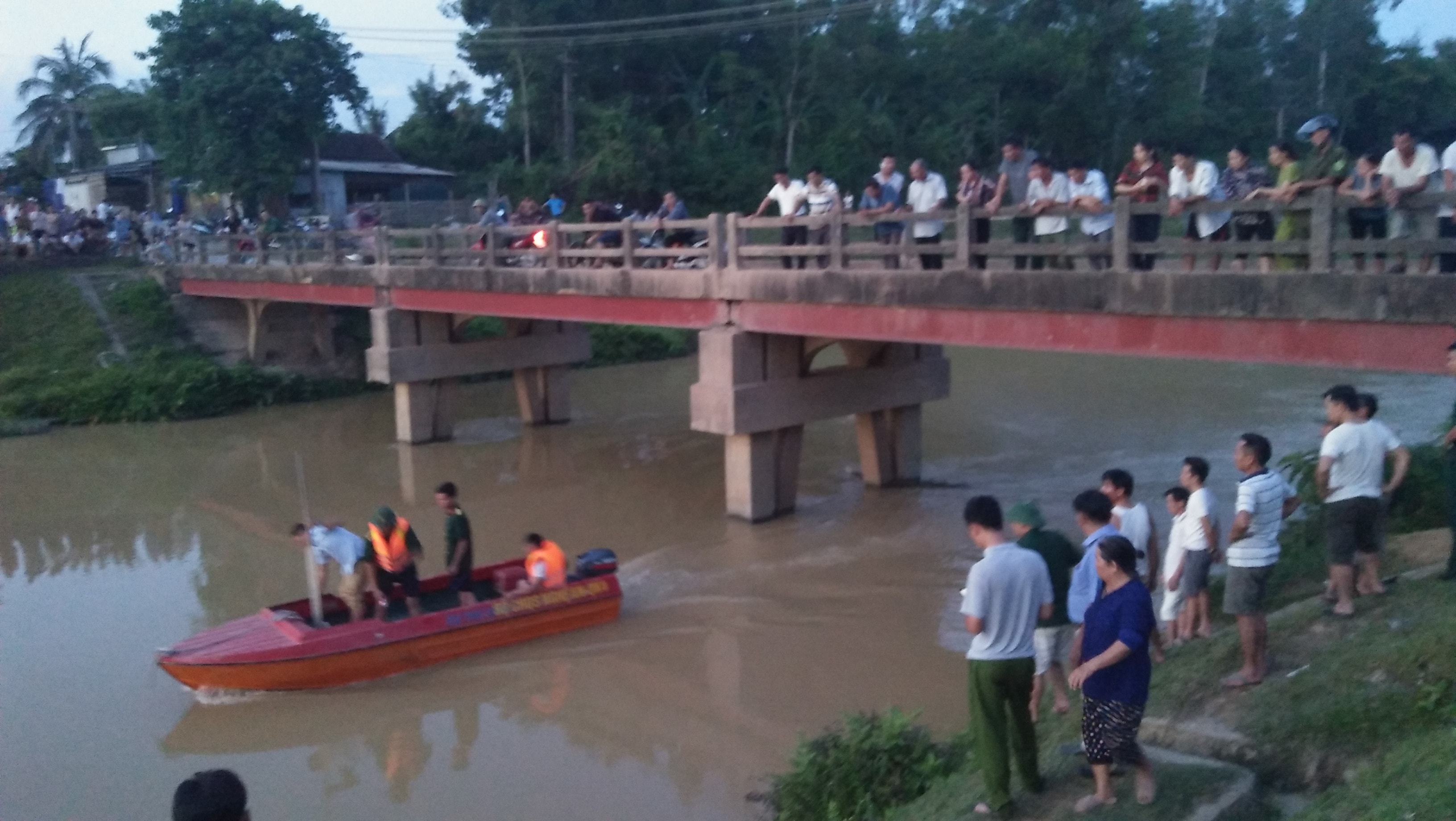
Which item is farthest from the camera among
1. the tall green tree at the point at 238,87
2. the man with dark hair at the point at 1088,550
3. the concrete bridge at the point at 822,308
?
the tall green tree at the point at 238,87

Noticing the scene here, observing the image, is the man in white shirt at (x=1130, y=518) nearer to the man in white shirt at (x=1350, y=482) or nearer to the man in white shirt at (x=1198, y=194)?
the man in white shirt at (x=1350, y=482)

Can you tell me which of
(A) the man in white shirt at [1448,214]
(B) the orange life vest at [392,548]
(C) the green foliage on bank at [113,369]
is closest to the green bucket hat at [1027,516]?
(A) the man in white shirt at [1448,214]

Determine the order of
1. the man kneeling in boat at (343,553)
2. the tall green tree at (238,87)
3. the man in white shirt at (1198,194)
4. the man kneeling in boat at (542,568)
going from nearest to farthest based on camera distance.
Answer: the man in white shirt at (1198,194), the man kneeling in boat at (343,553), the man kneeling in boat at (542,568), the tall green tree at (238,87)

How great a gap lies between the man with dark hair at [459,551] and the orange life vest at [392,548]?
40 centimetres

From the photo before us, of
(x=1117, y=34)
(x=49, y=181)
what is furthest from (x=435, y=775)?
(x=1117, y=34)

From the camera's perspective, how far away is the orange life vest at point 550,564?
11539mm

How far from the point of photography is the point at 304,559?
15.8 m

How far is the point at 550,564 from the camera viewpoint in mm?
11586

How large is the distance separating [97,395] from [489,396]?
28.1 ft

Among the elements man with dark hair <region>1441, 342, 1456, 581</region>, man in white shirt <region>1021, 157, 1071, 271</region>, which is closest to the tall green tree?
man in white shirt <region>1021, 157, 1071, 271</region>

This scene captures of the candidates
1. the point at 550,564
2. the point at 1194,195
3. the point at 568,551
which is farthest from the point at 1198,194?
the point at 568,551

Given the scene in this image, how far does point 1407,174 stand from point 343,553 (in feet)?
29.9

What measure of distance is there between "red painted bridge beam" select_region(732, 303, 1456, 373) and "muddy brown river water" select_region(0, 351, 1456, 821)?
2696 mm

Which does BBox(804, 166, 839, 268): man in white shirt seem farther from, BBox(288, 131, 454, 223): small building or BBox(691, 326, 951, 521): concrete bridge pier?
BBox(288, 131, 454, 223): small building
